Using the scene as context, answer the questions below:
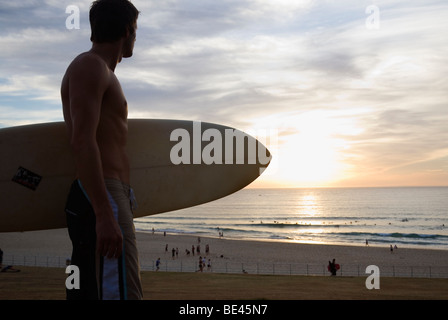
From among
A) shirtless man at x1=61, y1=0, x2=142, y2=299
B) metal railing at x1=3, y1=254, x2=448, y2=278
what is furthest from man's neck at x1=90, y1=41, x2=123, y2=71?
metal railing at x1=3, y1=254, x2=448, y2=278

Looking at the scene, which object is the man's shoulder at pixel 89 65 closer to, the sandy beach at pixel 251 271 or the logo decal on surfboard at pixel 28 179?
the logo decal on surfboard at pixel 28 179

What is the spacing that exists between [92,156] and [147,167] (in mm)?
1423

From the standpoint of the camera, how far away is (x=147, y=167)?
10.6 feet

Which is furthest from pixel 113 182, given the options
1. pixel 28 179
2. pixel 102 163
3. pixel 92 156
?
pixel 28 179

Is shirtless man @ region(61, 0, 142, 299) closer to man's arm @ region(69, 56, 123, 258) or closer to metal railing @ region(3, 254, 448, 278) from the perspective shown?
man's arm @ region(69, 56, 123, 258)

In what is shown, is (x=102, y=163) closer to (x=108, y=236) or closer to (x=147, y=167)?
(x=108, y=236)

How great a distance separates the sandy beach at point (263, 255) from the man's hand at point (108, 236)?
2000 centimetres

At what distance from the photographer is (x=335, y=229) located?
49469 mm

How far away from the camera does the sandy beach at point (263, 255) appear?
77.2ft

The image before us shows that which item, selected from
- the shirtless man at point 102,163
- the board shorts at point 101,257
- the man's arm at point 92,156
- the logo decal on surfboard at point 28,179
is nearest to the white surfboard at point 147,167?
the logo decal on surfboard at point 28,179

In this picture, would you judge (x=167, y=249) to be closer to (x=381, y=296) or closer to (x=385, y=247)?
(x=385, y=247)
